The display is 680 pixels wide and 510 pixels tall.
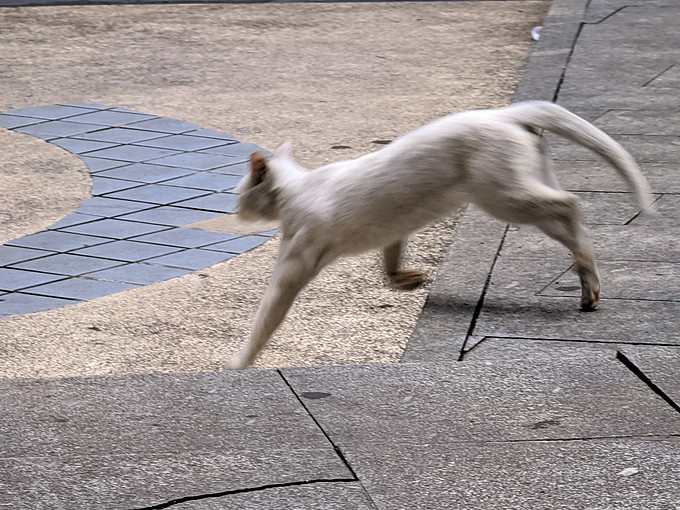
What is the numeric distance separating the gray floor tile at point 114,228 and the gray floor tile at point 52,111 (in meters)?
2.27

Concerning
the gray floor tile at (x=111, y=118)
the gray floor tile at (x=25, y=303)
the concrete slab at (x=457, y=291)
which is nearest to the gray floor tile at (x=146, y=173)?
the gray floor tile at (x=111, y=118)

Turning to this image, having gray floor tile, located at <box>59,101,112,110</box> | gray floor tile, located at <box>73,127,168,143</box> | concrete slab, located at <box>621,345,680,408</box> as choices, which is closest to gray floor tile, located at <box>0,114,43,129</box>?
gray floor tile, located at <box>59,101,112,110</box>

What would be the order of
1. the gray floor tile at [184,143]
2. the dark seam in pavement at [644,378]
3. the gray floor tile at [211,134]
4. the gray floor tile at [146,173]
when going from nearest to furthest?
the dark seam in pavement at [644,378] → the gray floor tile at [146,173] → the gray floor tile at [184,143] → the gray floor tile at [211,134]

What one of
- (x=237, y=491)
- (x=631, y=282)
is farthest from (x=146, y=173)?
(x=237, y=491)

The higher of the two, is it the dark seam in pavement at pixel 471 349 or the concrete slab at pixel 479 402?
the concrete slab at pixel 479 402

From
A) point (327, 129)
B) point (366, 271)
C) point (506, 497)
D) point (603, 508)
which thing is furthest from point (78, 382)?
point (327, 129)

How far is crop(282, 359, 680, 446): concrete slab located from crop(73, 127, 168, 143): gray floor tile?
13.2 ft

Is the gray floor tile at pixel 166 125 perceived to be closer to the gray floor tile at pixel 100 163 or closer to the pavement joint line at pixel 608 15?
the gray floor tile at pixel 100 163

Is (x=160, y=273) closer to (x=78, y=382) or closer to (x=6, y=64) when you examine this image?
(x=78, y=382)

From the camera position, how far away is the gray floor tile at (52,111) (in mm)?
7461

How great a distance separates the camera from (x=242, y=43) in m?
9.49

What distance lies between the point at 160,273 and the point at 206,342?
0.84m

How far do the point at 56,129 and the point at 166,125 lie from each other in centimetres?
75

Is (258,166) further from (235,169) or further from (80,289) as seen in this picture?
(235,169)
